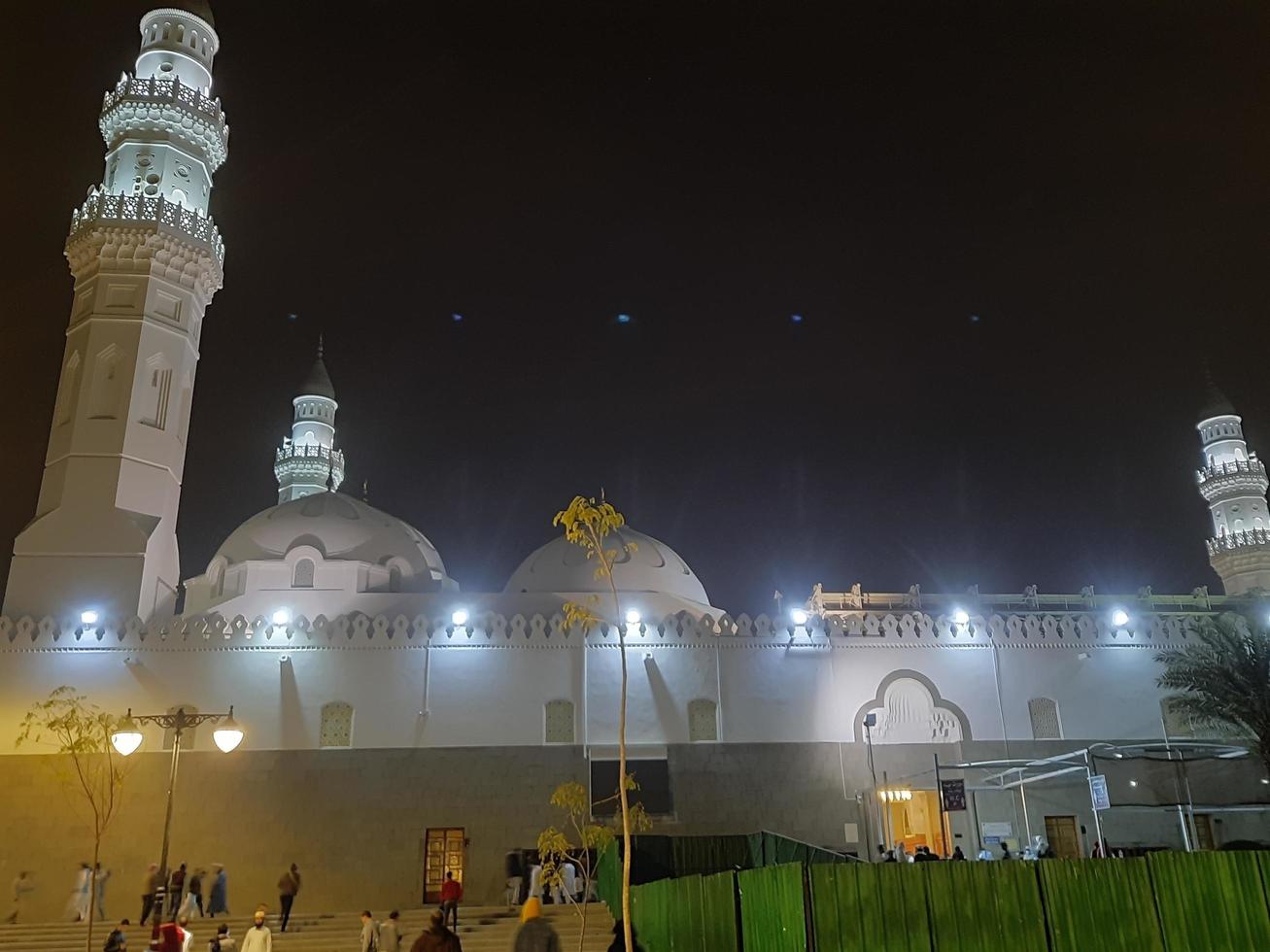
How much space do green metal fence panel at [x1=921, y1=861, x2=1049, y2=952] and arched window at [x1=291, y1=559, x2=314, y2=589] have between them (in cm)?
2097

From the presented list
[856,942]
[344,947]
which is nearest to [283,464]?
[344,947]

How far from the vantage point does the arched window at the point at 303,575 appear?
86.2ft

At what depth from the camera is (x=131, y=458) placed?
2319 centimetres

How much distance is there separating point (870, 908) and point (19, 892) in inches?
686

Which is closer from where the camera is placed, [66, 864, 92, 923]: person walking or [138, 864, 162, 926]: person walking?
[138, 864, 162, 926]: person walking

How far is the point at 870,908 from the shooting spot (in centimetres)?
819

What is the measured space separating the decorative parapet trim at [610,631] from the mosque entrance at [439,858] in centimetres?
380

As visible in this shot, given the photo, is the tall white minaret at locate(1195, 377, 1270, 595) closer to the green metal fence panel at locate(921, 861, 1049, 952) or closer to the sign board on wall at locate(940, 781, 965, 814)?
the sign board on wall at locate(940, 781, 965, 814)

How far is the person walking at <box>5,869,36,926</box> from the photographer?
749 inches

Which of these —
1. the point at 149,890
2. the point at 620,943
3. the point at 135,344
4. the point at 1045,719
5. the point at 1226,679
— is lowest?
Answer: the point at 620,943

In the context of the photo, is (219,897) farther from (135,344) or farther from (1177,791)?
(1177,791)

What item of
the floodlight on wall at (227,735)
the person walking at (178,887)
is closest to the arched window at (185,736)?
the person walking at (178,887)

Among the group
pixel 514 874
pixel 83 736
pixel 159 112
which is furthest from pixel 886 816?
pixel 159 112

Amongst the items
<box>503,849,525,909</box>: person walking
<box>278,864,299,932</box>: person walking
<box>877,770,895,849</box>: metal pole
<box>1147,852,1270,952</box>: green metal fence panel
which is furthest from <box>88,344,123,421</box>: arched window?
<box>1147,852,1270,952</box>: green metal fence panel
